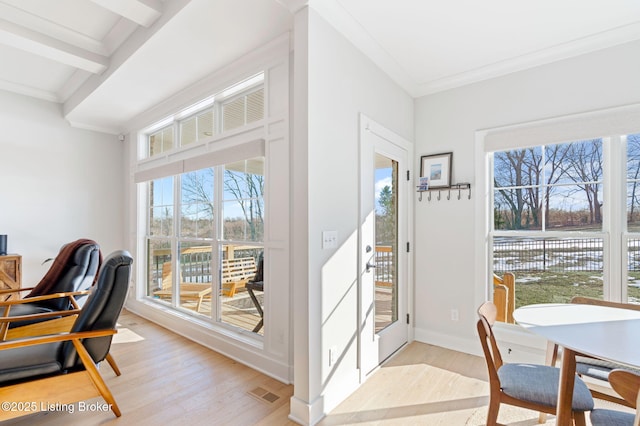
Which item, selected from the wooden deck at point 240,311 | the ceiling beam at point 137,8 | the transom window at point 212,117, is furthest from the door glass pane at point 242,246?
the ceiling beam at point 137,8

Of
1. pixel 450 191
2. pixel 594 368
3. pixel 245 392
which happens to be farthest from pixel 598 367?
pixel 245 392

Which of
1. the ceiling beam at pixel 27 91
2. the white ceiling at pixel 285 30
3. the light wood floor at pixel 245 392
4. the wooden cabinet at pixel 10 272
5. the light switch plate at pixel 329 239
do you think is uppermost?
the ceiling beam at pixel 27 91

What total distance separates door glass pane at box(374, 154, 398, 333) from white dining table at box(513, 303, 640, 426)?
115 centimetres

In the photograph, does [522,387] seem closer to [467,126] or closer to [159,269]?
[467,126]

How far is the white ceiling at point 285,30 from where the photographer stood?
6.67ft

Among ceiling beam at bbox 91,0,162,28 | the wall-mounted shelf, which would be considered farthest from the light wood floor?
ceiling beam at bbox 91,0,162,28

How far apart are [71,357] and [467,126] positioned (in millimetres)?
3554

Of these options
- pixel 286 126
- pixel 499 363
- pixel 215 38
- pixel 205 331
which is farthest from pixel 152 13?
pixel 499 363

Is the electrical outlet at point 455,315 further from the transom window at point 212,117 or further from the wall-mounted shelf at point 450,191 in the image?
the transom window at point 212,117

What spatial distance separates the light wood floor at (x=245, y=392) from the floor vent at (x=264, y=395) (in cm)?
3

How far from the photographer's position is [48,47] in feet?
8.77

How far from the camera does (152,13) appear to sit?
2221mm

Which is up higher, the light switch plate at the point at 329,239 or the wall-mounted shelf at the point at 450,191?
the wall-mounted shelf at the point at 450,191

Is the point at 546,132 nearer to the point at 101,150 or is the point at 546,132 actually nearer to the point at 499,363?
the point at 499,363
